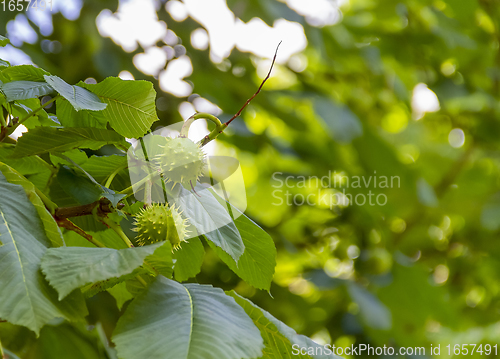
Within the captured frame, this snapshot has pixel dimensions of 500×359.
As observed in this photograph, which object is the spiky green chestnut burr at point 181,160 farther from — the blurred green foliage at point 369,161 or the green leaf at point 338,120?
the green leaf at point 338,120

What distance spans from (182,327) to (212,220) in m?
0.15

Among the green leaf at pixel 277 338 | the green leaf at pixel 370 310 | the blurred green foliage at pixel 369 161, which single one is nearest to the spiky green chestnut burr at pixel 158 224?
the green leaf at pixel 277 338

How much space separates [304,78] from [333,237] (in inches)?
36.5

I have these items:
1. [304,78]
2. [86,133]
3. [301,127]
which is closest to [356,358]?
[301,127]

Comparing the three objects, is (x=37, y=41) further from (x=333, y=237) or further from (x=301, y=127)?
(x=333, y=237)

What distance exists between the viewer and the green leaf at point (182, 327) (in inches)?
14.8

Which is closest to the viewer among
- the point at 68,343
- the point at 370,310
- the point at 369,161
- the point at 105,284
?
the point at 105,284

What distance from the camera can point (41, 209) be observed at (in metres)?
0.46

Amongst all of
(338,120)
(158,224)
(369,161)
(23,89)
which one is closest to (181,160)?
(158,224)

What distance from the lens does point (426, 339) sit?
2512mm

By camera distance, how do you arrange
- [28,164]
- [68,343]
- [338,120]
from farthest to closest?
[338,120], [68,343], [28,164]

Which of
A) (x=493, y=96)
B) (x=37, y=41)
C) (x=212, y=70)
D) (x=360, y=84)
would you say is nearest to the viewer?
(x=37, y=41)

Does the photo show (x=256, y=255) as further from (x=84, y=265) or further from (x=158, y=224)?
(x=84, y=265)

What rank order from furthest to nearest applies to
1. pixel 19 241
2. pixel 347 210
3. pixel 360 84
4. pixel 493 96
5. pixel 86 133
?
pixel 360 84 < pixel 493 96 < pixel 347 210 < pixel 86 133 < pixel 19 241
